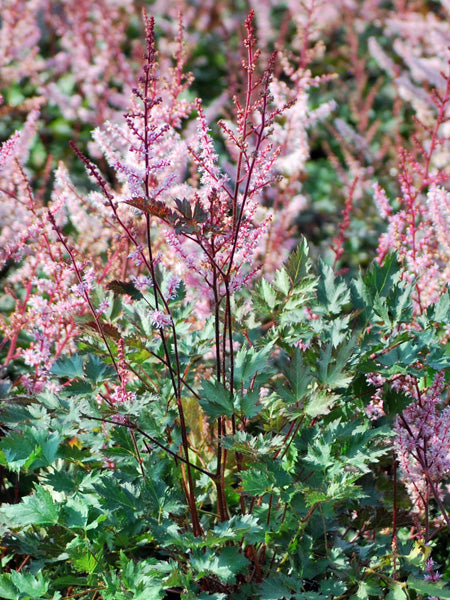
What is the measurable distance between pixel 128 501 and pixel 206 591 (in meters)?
0.27

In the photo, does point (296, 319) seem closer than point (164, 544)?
No

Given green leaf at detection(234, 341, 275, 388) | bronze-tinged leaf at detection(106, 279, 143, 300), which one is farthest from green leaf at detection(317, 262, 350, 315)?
bronze-tinged leaf at detection(106, 279, 143, 300)

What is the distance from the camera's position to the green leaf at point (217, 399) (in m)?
1.41

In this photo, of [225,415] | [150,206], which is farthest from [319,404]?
[150,206]

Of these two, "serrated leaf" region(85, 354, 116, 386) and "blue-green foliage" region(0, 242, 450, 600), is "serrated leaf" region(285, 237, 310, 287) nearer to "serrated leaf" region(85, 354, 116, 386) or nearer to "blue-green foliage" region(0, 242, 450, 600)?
"blue-green foliage" region(0, 242, 450, 600)

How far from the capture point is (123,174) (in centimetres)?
132

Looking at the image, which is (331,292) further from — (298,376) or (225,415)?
(225,415)

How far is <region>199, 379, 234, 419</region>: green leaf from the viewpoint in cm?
141

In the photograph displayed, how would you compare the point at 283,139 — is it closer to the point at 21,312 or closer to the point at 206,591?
the point at 21,312

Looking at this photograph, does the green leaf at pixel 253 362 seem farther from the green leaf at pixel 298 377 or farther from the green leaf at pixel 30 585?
the green leaf at pixel 30 585

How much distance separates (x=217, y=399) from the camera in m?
1.41

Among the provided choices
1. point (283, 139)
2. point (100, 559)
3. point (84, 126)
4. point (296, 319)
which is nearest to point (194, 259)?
point (296, 319)

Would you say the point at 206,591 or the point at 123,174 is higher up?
the point at 123,174

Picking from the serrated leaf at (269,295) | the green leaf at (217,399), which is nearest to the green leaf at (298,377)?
the green leaf at (217,399)
